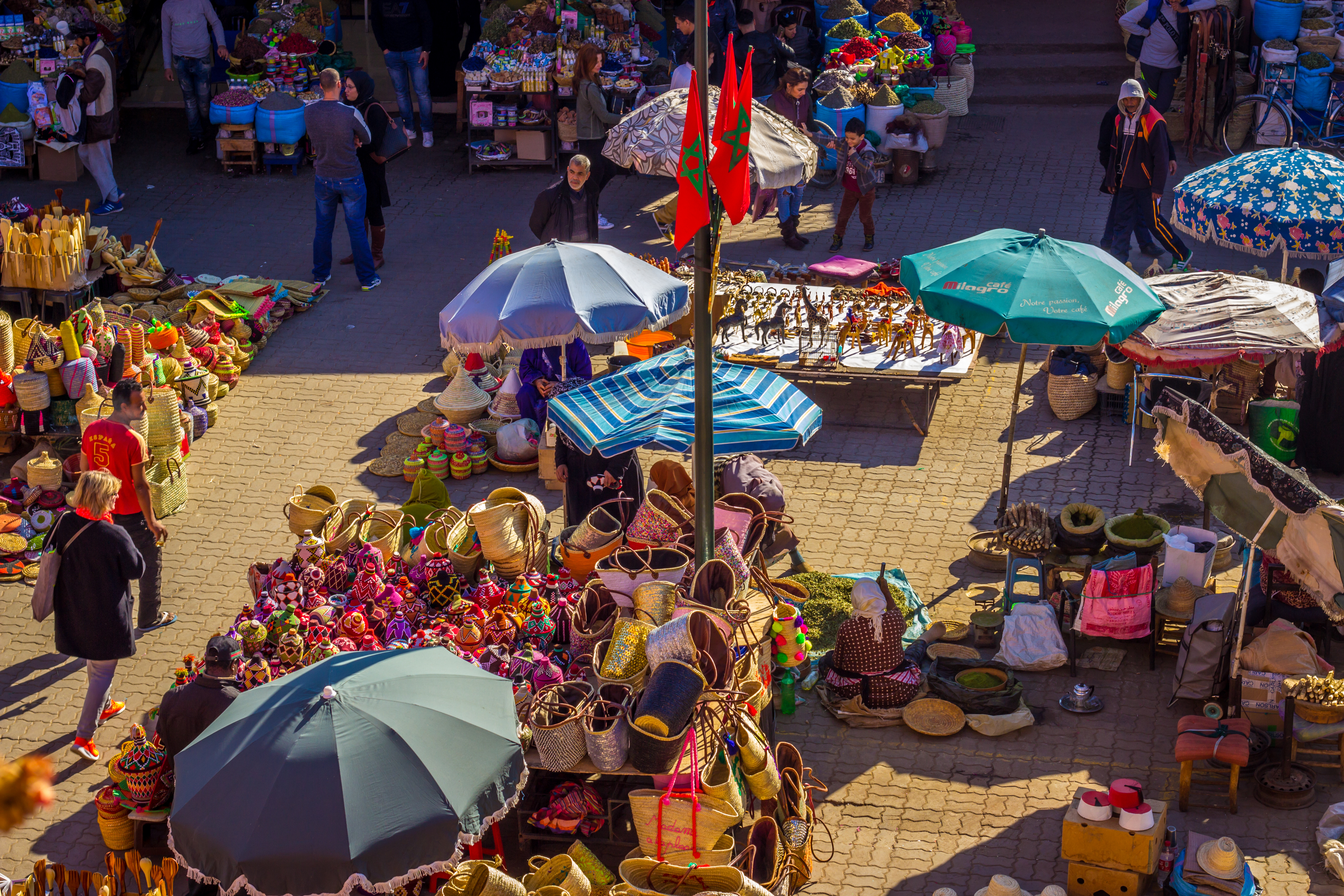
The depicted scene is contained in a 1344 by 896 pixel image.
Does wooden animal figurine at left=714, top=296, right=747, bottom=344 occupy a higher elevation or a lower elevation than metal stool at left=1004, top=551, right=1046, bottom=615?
higher

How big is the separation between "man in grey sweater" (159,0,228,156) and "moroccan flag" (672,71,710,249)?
42.2 ft

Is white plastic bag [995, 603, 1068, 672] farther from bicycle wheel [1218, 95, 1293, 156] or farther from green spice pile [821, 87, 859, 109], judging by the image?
bicycle wheel [1218, 95, 1293, 156]

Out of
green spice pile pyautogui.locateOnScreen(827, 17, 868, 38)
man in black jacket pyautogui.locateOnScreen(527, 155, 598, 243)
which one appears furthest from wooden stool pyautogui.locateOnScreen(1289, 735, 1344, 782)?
green spice pile pyautogui.locateOnScreen(827, 17, 868, 38)

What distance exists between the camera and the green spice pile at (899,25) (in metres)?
18.4

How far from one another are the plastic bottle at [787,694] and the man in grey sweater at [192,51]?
12905 mm

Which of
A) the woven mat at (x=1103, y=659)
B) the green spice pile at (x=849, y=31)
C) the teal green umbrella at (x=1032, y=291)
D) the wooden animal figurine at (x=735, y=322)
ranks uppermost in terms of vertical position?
the teal green umbrella at (x=1032, y=291)

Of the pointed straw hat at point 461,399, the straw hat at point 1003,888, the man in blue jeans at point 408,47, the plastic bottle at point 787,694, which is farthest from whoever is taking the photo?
the man in blue jeans at point 408,47

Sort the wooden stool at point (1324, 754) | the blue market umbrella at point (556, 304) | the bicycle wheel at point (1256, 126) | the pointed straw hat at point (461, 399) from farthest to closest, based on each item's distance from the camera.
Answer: the bicycle wheel at point (1256, 126) < the pointed straw hat at point (461, 399) < the blue market umbrella at point (556, 304) < the wooden stool at point (1324, 754)

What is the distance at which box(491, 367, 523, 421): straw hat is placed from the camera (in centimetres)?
1207

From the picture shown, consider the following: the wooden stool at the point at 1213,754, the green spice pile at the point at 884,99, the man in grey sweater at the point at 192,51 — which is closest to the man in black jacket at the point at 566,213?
the green spice pile at the point at 884,99

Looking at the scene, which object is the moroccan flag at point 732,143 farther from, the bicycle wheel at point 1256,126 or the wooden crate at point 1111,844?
the bicycle wheel at point 1256,126

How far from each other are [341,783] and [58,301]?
8456mm

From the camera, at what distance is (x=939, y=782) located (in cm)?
834

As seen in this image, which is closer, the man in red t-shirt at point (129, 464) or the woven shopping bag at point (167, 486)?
the man in red t-shirt at point (129, 464)
